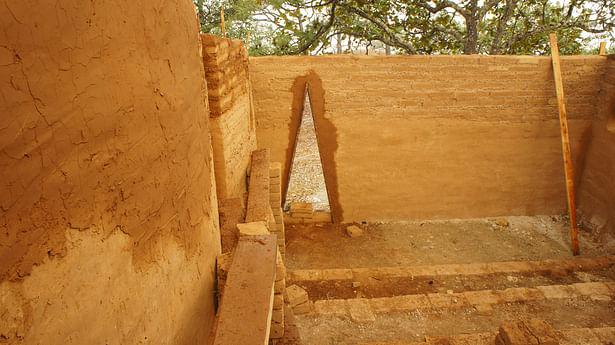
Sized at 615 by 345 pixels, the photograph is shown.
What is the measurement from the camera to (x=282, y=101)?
6.69 metres

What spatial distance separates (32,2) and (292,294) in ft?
13.4

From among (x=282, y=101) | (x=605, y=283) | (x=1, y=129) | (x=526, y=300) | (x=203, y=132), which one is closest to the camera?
(x=1, y=129)

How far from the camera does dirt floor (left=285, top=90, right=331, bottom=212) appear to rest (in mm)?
9031

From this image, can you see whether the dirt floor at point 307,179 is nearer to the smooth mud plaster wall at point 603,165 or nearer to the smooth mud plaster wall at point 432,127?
the smooth mud plaster wall at point 432,127

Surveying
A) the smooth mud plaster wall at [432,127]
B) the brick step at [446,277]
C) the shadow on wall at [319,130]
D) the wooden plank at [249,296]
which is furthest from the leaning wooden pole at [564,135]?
the wooden plank at [249,296]

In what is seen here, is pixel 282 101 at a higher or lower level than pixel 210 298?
higher

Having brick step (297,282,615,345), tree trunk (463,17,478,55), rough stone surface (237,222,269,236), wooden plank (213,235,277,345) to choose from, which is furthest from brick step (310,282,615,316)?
tree trunk (463,17,478,55)

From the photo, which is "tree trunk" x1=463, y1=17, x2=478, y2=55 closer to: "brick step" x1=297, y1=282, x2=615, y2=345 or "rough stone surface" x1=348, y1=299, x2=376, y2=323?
"brick step" x1=297, y1=282, x2=615, y2=345

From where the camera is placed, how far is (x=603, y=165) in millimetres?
7004

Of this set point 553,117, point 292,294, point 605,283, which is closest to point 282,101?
point 292,294

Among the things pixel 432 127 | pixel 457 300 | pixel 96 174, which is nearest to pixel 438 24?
pixel 432 127

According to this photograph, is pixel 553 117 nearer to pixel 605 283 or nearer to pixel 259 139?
pixel 605 283

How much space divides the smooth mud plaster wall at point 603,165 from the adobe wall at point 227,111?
629cm

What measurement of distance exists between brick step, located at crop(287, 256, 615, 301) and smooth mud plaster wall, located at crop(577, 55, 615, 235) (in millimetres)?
1089
